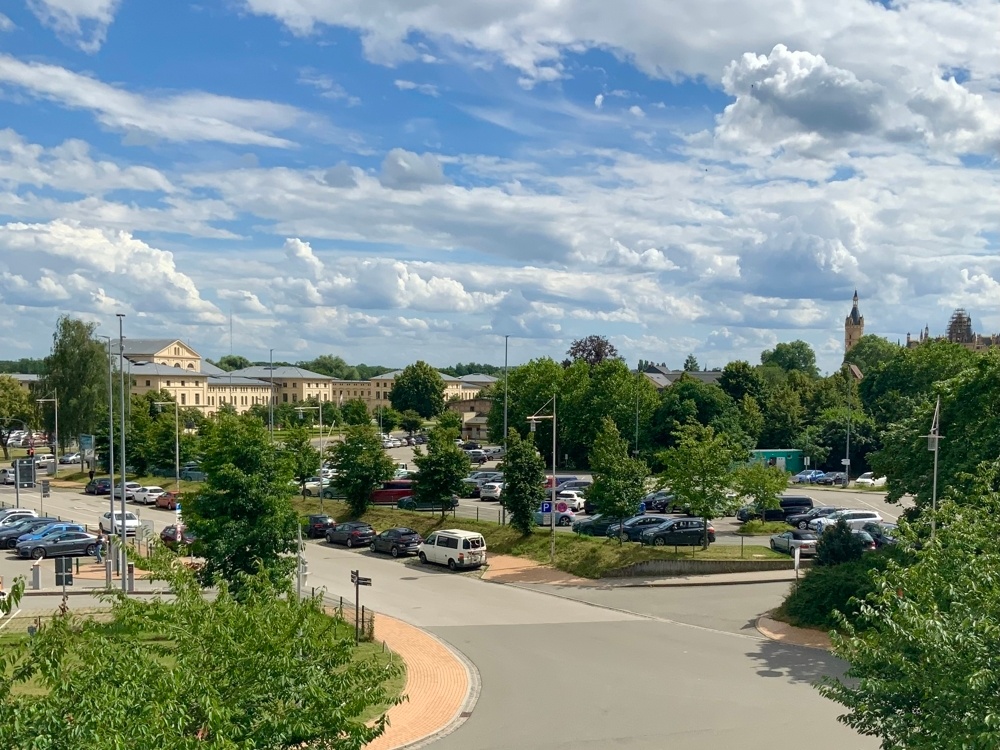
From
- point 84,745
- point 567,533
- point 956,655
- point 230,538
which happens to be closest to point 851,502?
point 567,533

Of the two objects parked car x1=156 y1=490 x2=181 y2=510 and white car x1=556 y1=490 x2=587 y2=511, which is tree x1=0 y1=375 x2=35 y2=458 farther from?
white car x1=556 y1=490 x2=587 y2=511

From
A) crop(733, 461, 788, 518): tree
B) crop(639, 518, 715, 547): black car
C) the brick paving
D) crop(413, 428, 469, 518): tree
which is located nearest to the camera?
the brick paving

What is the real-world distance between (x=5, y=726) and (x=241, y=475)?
1554 cm

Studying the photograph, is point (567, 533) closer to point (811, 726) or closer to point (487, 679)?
point (487, 679)

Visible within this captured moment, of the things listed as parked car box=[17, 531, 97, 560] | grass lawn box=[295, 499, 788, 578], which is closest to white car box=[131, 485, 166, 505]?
parked car box=[17, 531, 97, 560]

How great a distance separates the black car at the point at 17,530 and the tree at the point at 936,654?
1469 inches

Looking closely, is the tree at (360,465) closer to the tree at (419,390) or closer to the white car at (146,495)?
the white car at (146,495)

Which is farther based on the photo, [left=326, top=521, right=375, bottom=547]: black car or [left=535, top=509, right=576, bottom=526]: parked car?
[left=535, top=509, right=576, bottom=526]: parked car

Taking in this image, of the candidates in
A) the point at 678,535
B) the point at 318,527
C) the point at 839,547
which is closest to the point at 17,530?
the point at 318,527

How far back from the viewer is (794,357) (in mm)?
173125

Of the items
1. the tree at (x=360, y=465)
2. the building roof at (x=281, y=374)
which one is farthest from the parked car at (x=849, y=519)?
the building roof at (x=281, y=374)

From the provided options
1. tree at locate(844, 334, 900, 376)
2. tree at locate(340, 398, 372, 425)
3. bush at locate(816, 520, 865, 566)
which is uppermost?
tree at locate(844, 334, 900, 376)

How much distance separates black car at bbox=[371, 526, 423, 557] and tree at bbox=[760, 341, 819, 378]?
146680 millimetres

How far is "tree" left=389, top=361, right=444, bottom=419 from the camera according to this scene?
134500mm
